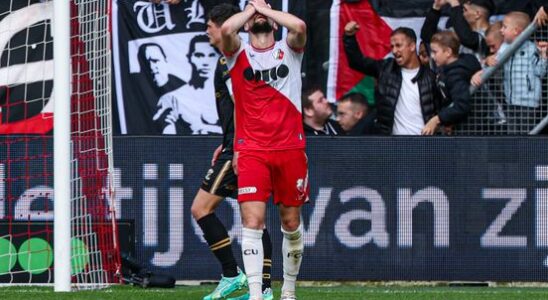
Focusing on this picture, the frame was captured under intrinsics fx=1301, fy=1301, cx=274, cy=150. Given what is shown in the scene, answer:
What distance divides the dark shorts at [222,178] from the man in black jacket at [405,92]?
2308 mm

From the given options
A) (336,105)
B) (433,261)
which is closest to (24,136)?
(336,105)

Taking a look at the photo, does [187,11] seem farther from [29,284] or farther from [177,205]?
[29,284]

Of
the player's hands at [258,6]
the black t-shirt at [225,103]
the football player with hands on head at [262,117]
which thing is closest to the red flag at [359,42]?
the black t-shirt at [225,103]

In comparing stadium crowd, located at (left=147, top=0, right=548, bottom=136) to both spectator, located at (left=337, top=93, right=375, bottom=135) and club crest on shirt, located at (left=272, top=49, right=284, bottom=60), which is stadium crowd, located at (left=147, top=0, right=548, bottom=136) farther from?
club crest on shirt, located at (left=272, top=49, right=284, bottom=60)

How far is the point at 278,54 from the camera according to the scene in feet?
27.6

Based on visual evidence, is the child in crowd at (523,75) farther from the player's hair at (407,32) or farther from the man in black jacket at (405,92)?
the player's hair at (407,32)

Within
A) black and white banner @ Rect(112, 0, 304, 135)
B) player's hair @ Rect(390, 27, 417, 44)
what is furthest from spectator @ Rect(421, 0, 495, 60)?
black and white banner @ Rect(112, 0, 304, 135)

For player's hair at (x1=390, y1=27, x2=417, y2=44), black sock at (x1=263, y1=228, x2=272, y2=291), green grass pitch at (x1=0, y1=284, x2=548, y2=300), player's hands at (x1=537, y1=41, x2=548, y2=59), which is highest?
player's hair at (x1=390, y1=27, x2=417, y2=44)

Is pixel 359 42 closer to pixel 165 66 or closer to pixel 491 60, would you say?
pixel 491 60

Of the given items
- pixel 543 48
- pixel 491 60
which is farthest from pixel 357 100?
pixel 543 48

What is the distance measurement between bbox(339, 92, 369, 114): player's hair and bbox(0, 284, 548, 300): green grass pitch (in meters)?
1.77

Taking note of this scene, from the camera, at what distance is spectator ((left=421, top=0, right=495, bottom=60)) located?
38.1 feet

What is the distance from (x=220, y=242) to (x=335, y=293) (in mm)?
987

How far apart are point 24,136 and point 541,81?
14.7 feet
